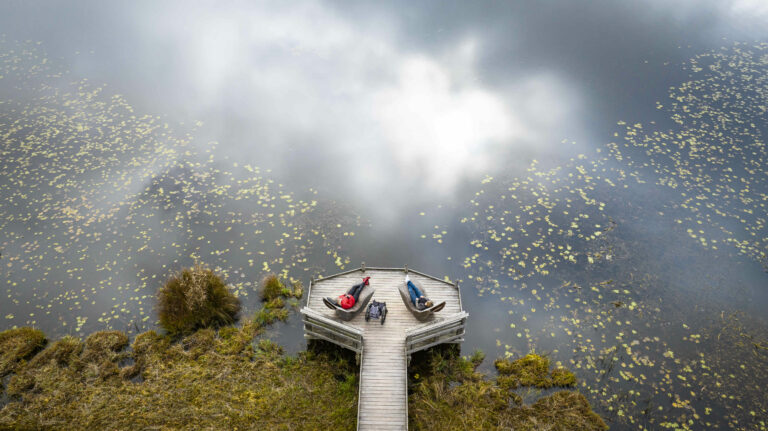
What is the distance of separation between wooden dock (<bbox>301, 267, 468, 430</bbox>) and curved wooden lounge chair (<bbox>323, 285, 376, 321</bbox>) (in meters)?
0.21

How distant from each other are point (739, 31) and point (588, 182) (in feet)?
70.9

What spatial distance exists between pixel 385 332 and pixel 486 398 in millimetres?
3535

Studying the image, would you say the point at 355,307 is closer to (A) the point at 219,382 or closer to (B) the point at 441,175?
(A) the point at 219,382

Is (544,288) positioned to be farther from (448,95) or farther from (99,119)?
(99,119)

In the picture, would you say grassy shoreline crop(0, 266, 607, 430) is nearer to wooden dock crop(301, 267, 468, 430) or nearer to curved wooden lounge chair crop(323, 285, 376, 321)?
wooden dock crop(301, 267, 468, 430)

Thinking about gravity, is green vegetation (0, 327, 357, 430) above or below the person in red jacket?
below

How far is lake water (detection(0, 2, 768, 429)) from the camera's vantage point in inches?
605

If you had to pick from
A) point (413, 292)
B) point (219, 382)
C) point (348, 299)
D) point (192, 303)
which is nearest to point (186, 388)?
point (219, 382)

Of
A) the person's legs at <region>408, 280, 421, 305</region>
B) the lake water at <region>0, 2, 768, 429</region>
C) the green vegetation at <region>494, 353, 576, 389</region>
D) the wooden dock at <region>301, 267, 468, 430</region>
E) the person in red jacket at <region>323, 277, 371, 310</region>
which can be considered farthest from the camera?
the lake water at <region>0, 2, 768, 429</region>

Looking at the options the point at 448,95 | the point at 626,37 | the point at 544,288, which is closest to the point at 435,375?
the point at 544,288

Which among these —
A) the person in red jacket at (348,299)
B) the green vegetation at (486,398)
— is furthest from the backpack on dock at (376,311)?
the green vegetation at (486,398)

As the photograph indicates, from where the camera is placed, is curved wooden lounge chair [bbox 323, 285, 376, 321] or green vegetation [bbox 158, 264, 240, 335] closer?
curved wooden lounge chair [bbox 323, 285, 376, 321]

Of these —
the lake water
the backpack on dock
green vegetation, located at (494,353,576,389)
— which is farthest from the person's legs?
green vegetation, located at (494,353,576,389)

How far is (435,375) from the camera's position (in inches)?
545
